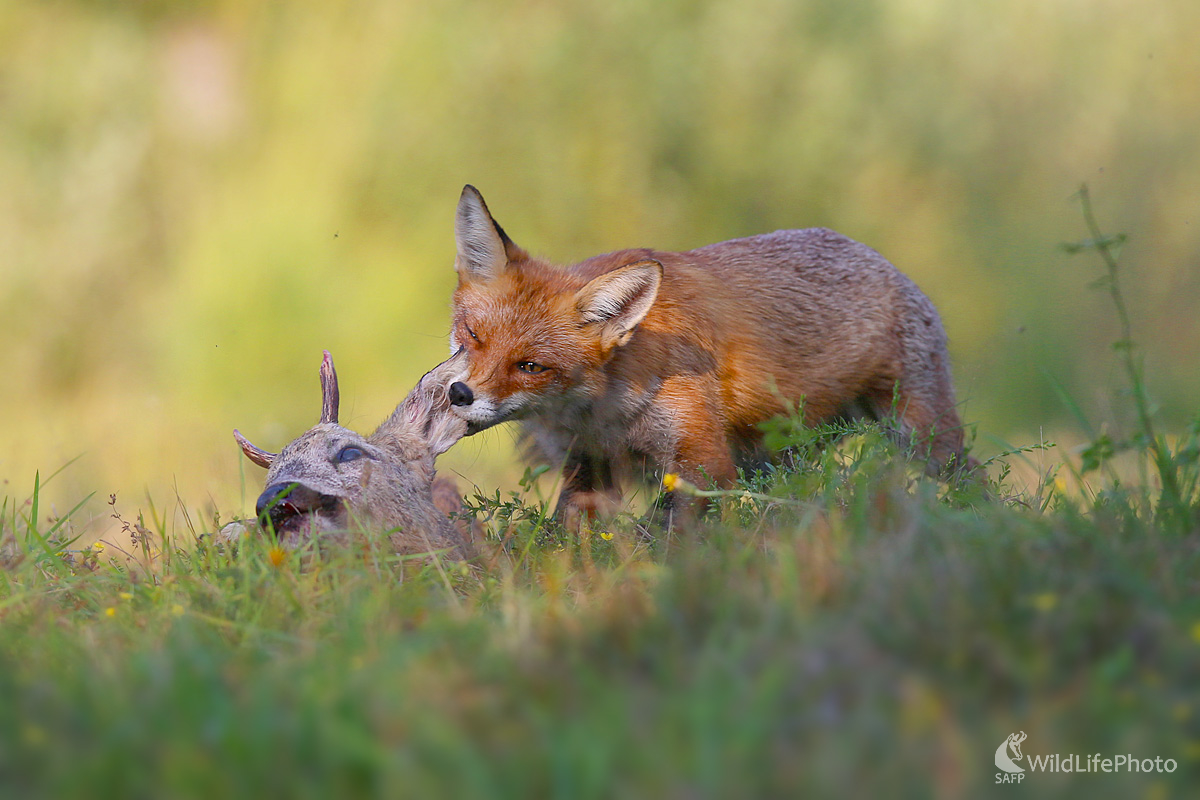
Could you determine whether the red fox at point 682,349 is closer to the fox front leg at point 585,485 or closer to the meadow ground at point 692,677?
the fox front leg at point 585,485

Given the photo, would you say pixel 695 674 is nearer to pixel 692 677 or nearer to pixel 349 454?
pixel 692 677

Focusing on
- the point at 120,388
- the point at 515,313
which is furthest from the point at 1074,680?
the point at 120,388

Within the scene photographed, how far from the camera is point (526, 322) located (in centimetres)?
424

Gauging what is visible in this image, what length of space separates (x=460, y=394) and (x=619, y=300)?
801 mm

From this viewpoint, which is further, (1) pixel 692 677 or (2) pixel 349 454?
(2) pixel 349 454

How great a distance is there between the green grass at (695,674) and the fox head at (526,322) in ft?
4.19

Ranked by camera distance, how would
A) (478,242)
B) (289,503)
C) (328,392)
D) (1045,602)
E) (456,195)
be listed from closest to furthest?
(1045,602) < (289,503) < (328,392) < (478,242) < (456,195)

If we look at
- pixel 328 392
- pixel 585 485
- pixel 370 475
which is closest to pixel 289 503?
pixel 370 475

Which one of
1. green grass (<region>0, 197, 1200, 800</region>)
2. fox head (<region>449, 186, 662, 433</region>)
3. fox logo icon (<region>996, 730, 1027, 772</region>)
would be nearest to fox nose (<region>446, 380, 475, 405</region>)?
fox head (<region>449, 186, 662, 433</region>)

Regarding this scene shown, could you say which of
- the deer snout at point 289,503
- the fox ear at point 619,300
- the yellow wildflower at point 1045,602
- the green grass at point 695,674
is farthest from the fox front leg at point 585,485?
the yellow wildflower at point 1045,602

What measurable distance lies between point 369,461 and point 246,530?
48 cm

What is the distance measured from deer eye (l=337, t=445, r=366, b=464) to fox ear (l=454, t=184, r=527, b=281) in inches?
45.9

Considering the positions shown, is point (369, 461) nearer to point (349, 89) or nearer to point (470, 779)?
point (470, 779)

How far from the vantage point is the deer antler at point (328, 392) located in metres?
4.02
